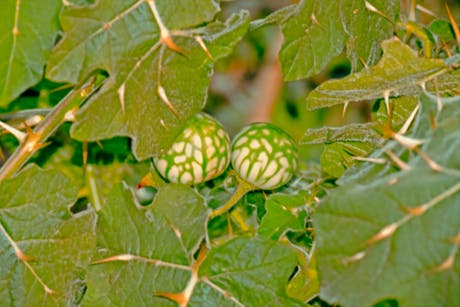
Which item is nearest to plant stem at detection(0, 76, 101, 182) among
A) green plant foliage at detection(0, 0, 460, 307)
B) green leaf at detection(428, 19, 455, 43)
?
green plant foliage at detection(0, 0, 460, 307)

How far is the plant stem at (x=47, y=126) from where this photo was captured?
912mm

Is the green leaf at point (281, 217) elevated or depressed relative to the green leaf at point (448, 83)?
depressed

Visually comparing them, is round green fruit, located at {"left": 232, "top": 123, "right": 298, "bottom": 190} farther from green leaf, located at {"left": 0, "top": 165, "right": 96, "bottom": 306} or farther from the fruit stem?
green leaf, located at {"left": 0, "top": 165, "right": 96, "bottom": 306}

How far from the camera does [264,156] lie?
0.99 metres

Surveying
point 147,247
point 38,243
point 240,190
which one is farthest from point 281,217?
point 38,243

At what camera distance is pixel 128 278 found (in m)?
0.88

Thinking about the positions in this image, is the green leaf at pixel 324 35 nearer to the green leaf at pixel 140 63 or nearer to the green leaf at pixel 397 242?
the green leaf at pixel 140 63

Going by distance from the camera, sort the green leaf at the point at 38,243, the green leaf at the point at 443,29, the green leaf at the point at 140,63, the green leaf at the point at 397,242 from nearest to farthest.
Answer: the green leaf at the point at 397,242 < the green leaf at the point at 140,63 < the green leaf at the point at 38,243 < the green leaf at the point at 443,29

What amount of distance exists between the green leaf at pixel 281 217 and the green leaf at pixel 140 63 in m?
0.16

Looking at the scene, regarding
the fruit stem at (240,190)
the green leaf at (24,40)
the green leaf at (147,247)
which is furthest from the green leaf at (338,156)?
the green leaf at (24,40)

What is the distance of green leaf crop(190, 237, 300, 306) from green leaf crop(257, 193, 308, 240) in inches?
3.8

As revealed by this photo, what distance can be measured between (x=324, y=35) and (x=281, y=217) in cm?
22

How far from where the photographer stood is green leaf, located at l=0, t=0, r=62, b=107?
82 cm

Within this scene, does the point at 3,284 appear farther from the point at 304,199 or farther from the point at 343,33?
the point at 343,33
